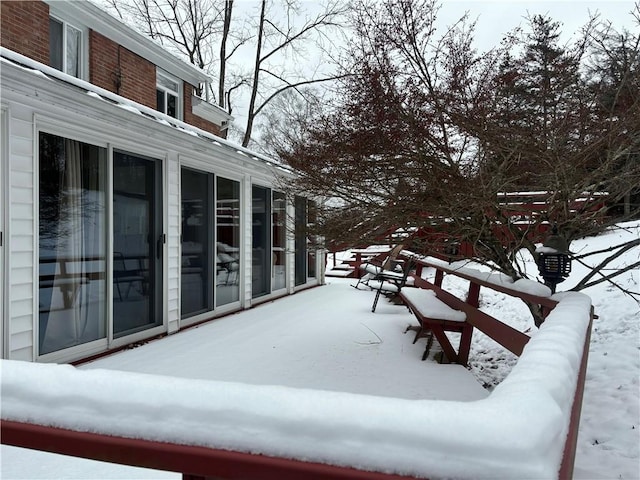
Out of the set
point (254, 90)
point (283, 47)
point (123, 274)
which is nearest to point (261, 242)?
point (123, 274)

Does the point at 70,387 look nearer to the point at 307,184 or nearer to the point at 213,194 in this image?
the point at 307,184

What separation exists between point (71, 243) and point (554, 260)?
14.2 feet

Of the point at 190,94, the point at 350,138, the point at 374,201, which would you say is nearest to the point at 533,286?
the point at 374,201

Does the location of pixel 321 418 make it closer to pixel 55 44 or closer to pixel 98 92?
pixel 98 92

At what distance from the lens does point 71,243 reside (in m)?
4.04

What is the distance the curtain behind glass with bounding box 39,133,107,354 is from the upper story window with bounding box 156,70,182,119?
21.7ft

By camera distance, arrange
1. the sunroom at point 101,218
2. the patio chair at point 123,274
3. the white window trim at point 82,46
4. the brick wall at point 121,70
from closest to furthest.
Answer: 1. the sunroom at point 101,218
2. the patio chair at point 123,274
3. the white window trim at point 82,46
4. the brick wall at point 121,70

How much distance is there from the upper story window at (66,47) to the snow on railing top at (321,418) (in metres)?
8.07

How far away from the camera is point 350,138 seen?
3.79m

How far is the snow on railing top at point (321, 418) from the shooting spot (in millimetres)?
641

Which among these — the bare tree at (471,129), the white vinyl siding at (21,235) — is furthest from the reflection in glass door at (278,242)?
the white vinyl siding at (21,235)

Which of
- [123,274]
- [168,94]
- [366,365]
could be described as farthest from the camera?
[168,94]

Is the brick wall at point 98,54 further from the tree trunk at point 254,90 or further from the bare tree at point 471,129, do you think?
the tree trunk at point 254,90

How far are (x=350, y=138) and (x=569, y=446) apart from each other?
10.6 feet
